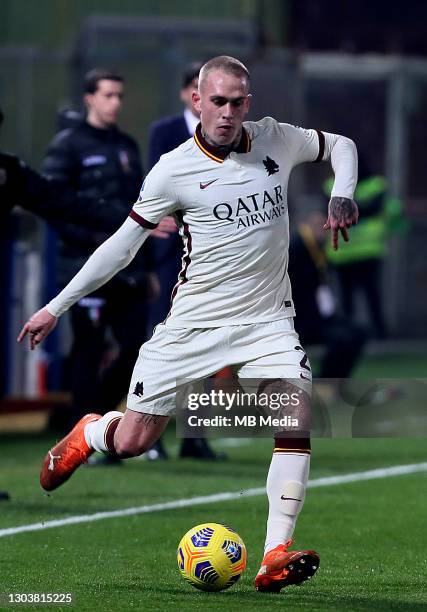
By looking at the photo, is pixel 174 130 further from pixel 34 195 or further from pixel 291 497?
pixel 291 497

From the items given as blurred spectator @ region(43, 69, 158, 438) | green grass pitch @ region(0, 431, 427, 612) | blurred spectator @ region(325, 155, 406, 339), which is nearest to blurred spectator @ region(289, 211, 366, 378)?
green grass pitch @ region(0, 431, 427, 612)

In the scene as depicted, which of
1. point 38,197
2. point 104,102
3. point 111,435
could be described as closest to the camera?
point 111,435

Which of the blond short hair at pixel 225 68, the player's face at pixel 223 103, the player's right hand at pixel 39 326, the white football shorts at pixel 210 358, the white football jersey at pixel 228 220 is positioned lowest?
the white football shorts at pixel 210 358

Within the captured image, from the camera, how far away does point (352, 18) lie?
69.4 feet

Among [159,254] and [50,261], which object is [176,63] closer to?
[50,261]

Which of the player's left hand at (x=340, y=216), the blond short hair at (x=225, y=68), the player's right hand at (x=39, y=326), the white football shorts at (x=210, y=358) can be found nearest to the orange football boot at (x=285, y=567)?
the white football shorts at (x=210, y=358)

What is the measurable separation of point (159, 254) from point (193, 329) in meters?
3.68

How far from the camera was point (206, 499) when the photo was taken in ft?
31.2

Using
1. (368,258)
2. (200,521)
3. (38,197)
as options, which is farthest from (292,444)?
(368,258)

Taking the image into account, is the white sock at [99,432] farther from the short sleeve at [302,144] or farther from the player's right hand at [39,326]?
the short sleeve at [302,144]

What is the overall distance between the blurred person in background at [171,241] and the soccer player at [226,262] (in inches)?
129

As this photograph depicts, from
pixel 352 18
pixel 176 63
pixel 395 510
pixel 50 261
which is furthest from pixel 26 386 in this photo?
pixel 352 18

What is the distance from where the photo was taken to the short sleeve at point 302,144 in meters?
7.16

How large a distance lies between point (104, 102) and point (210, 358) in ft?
13.8
